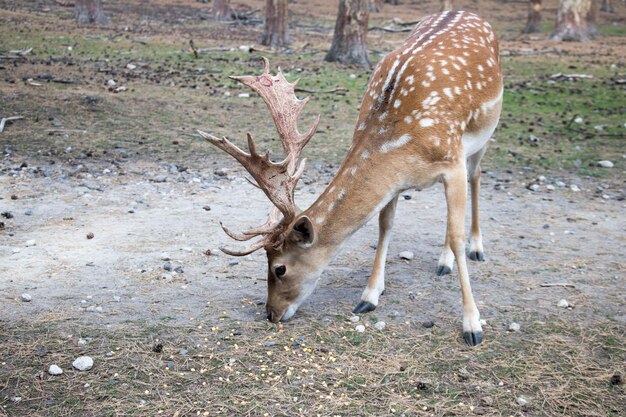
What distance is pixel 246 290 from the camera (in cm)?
523

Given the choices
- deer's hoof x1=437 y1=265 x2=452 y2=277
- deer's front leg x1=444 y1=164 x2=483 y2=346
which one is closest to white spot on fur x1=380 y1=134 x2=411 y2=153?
deer's front leg x1=444 y1=164 x2=483 y2=346

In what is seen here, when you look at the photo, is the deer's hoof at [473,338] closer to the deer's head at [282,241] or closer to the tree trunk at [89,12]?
the deer's head at [282,241]

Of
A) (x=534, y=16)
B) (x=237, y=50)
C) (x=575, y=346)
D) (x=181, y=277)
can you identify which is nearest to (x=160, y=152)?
(x=181, y=277)

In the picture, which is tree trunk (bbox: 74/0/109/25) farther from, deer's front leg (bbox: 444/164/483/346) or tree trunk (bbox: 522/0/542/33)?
deer's front leg (bbox: 444/164/483/346)

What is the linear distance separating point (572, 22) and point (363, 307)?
1898cm

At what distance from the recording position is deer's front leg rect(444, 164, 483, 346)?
4.55m

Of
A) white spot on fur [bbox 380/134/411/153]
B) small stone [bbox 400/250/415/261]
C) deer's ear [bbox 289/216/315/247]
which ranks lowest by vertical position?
small stone [bbox 400/250/415/261]

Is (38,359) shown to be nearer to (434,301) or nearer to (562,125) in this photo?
(434,301)

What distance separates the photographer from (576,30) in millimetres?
21312

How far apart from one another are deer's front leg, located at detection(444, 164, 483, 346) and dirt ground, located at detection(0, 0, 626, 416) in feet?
0.40

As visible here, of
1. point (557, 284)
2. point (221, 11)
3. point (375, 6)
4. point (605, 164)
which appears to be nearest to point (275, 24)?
point (221, 11)

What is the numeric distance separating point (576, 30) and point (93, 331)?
20.0 metres

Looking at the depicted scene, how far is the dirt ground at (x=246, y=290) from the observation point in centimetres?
394

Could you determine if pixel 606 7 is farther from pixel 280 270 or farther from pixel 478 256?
pixel 280 270
